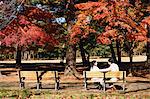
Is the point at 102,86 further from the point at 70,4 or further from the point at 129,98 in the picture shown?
the point at 70,4

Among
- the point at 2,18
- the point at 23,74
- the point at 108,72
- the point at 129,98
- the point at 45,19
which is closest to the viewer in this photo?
the point at 129,98

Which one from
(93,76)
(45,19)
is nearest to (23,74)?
(93,76)

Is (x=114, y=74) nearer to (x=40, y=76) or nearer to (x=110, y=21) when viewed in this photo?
(x=40, y=76)

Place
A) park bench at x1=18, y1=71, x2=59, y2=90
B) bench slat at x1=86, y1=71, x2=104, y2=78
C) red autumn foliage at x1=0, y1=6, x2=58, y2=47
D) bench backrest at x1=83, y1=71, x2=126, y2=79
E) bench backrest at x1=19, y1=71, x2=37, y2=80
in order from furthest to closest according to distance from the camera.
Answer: red autumn foliage at x1=0, y1=6, x2=58, y2=47, bench backrest at x1=19, y1=71, x2=37, y2=80, park bench at x1=18, y1=71, x2=59, y2=90, bench slat at x1=86, y1=71, x2=104, y2=78, bench backrest at x1=83, y1=71, x2=126, y2=79

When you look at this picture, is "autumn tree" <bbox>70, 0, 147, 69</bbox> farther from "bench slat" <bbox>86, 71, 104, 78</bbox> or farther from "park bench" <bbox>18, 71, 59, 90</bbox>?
"park bench" <bbox>18, 71, 59, 90</bbox>

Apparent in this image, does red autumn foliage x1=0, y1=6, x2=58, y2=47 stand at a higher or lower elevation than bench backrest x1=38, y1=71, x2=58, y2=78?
higher

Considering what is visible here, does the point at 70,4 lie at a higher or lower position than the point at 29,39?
higher


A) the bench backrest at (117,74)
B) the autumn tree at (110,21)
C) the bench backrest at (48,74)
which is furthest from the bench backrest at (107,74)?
the autumn tree at (110,21)

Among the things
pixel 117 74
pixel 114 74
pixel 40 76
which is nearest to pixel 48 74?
pixel 40 76

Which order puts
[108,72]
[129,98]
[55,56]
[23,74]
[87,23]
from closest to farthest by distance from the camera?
[129,98], [108,72], [23,74], [87,23], [55,56]

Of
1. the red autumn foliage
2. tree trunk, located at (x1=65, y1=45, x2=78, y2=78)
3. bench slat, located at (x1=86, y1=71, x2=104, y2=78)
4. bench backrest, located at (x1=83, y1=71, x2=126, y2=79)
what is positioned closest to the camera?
bench backrest, located at (x1=83, y1=71, x2=126, y2=79)

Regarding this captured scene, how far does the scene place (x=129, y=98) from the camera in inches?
510

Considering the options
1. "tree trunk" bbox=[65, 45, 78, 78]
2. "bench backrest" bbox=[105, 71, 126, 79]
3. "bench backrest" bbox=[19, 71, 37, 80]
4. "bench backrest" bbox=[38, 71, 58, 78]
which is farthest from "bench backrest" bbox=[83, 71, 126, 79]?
"tree trunk" bbox=[65, 45, 78, 78]

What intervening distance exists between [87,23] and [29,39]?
3.07 m
